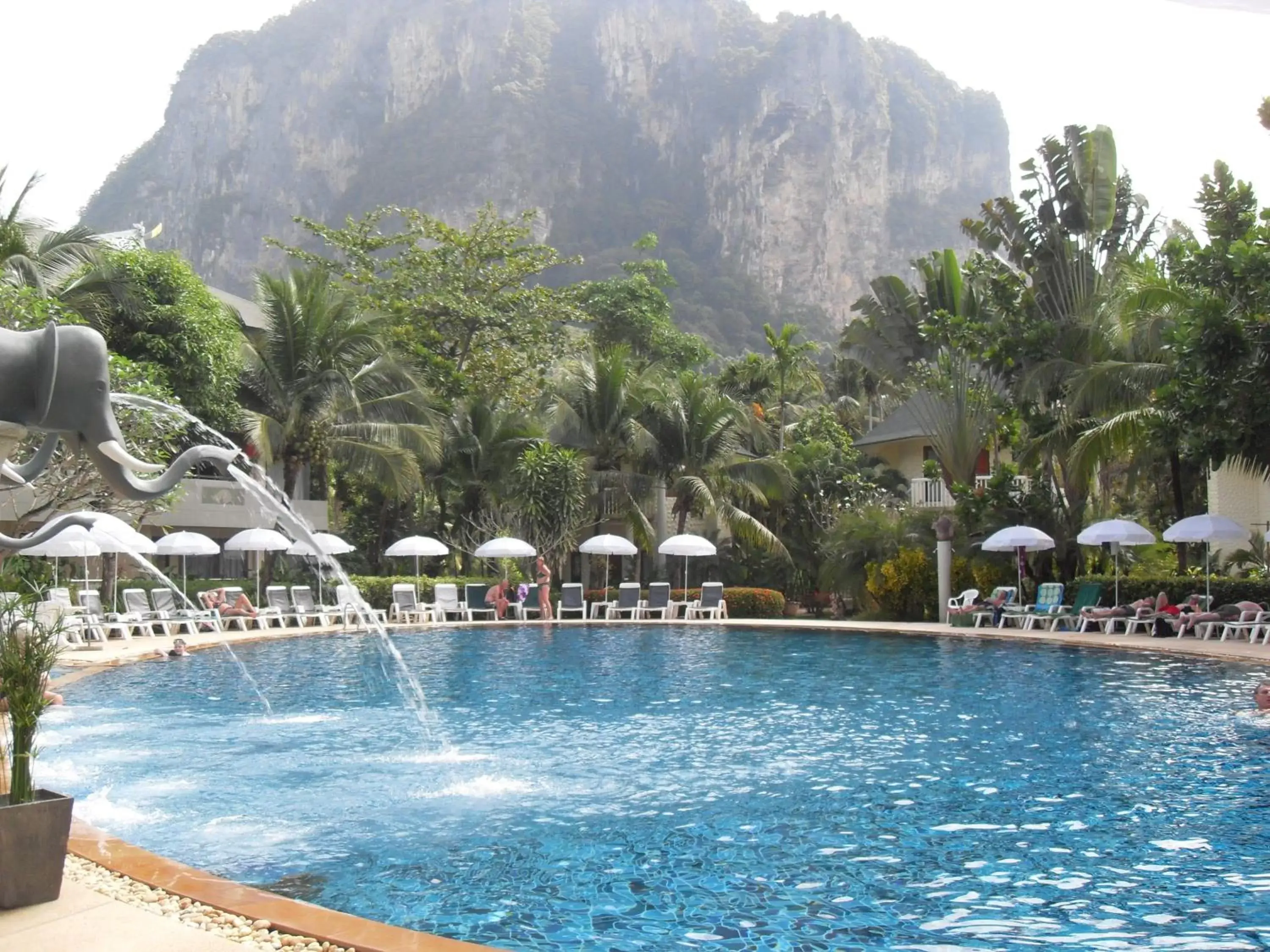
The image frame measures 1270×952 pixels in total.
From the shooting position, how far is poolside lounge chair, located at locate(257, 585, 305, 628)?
24156 millimetres

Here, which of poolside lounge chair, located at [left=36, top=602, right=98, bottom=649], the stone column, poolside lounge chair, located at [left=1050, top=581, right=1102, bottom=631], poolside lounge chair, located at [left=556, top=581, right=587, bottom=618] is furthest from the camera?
poolside lounge chair, located at [left=556, top=581, right=587, bottom=618]

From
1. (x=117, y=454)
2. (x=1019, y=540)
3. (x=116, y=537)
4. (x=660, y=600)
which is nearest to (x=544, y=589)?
(x=660, y=600)

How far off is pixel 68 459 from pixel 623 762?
45.1ft

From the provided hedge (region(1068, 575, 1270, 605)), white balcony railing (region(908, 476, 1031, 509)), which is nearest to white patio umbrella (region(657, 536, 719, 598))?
white balcony railing (region(908, 476, 1031, 509))

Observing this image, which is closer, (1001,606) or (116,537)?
(116,537)

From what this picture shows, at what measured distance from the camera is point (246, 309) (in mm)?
35594

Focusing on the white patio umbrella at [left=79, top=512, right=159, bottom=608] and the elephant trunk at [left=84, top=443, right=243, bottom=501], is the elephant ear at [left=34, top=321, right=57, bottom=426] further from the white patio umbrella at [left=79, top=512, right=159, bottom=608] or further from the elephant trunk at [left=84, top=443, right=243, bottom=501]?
the white patio umbrella at [left=79, top=512, right=159, bottom=608]

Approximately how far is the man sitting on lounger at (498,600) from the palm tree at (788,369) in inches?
408

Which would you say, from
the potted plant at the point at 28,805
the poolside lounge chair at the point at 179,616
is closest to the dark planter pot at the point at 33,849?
the potted plant at the point at 28,805

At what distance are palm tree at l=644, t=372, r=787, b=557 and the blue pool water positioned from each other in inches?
611

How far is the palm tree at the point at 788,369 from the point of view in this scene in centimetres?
3725

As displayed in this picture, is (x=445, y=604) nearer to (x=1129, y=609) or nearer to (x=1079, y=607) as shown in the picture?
(x=1079, y=607)

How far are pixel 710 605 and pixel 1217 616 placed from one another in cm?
1092

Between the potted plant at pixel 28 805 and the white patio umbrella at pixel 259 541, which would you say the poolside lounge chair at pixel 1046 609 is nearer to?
the white patio umbrella at pixel 259 541
